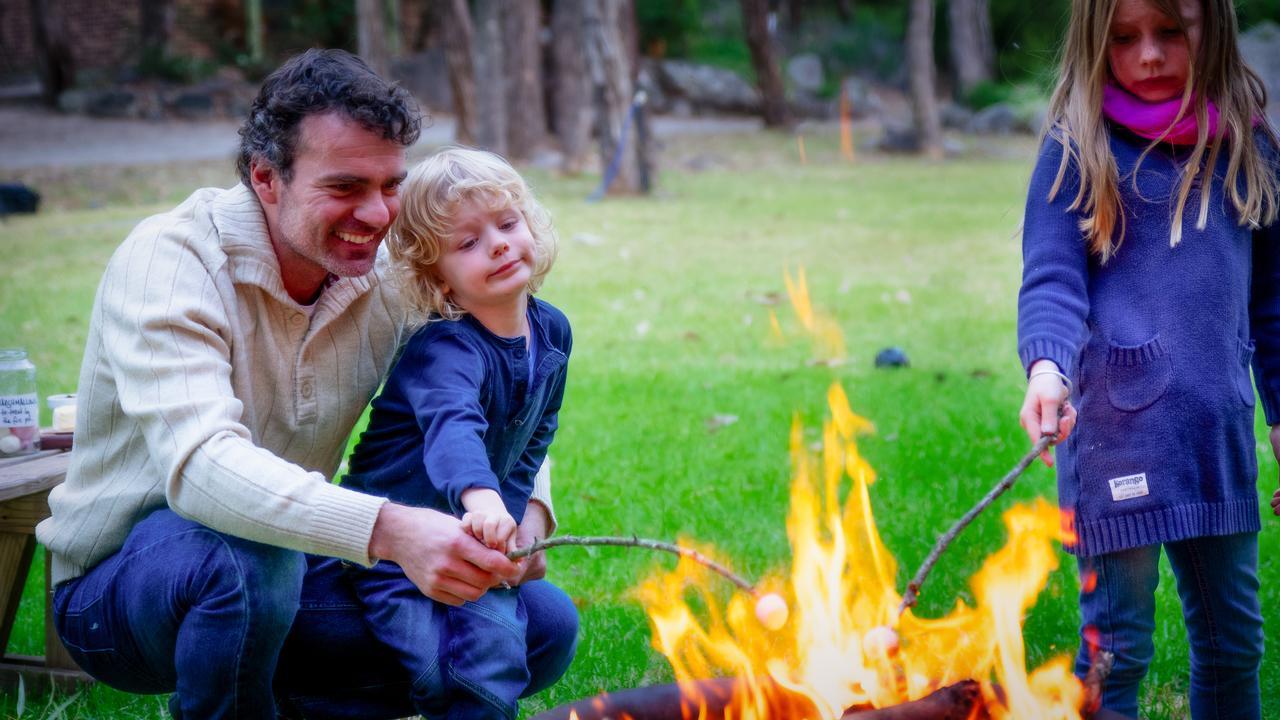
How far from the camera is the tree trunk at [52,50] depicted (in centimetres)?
2355

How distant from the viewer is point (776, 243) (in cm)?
1131

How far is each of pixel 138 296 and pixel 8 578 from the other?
4.06 ft

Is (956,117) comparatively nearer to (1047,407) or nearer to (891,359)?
(891,359)

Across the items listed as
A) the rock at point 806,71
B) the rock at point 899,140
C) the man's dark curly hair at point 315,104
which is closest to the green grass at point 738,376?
the man's dark curly hair at point 315,104

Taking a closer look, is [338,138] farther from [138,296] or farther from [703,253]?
[703,253]

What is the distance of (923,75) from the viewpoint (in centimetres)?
1906

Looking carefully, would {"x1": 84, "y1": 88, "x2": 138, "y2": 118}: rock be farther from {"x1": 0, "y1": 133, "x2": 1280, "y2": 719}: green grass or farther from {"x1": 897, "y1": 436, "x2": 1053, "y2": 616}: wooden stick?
{"x1": 897, "y1": 436, "x2": 1053, "y2": 616}: wooden stick

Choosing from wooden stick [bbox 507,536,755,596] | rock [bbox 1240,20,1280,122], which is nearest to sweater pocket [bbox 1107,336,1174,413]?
wooden stick [bbox 507,536,755,596]

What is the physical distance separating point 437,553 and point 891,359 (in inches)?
191

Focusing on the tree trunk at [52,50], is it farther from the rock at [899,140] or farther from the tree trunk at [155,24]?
the rock at [899,140]

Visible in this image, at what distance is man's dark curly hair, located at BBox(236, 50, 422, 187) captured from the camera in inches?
106

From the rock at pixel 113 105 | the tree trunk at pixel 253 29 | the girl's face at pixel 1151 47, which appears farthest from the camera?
the tree trunk at pixel 253 29

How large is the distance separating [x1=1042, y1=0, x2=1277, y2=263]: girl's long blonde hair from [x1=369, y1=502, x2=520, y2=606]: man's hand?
140cm

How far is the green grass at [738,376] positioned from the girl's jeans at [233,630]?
0.63 m
